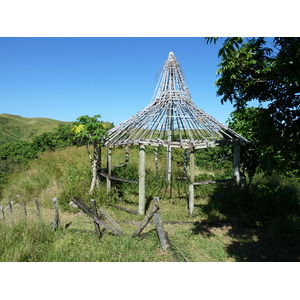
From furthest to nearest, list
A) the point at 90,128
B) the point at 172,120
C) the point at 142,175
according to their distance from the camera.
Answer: the point at 172,120
the point at 90,128
the point at 142,175

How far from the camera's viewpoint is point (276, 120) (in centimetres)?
417

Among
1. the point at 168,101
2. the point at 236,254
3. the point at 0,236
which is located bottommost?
the point at 236,254

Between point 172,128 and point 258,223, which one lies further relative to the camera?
point 172,128

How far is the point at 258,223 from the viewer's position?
6.52 meters

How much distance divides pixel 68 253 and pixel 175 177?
7337 millimetres

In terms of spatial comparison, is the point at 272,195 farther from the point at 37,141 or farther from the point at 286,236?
the point at 37,141

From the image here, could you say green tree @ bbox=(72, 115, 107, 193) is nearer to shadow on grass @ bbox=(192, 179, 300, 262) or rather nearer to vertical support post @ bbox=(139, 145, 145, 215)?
vertical support post @ bbox=(139, 145, 145, 215)

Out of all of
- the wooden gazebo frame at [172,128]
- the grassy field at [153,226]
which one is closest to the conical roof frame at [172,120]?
the wooden gazebo frame at [172,128]

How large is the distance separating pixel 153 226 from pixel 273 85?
16.5ft

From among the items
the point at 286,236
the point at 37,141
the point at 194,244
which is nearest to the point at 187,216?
the point at 194,244

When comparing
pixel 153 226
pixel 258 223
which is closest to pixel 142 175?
pixel 153 226

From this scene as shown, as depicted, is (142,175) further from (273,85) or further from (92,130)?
(273,85)

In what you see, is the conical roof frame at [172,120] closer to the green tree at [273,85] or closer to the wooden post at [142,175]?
the wooden post at [142,175]

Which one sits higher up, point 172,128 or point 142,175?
point 172,128
